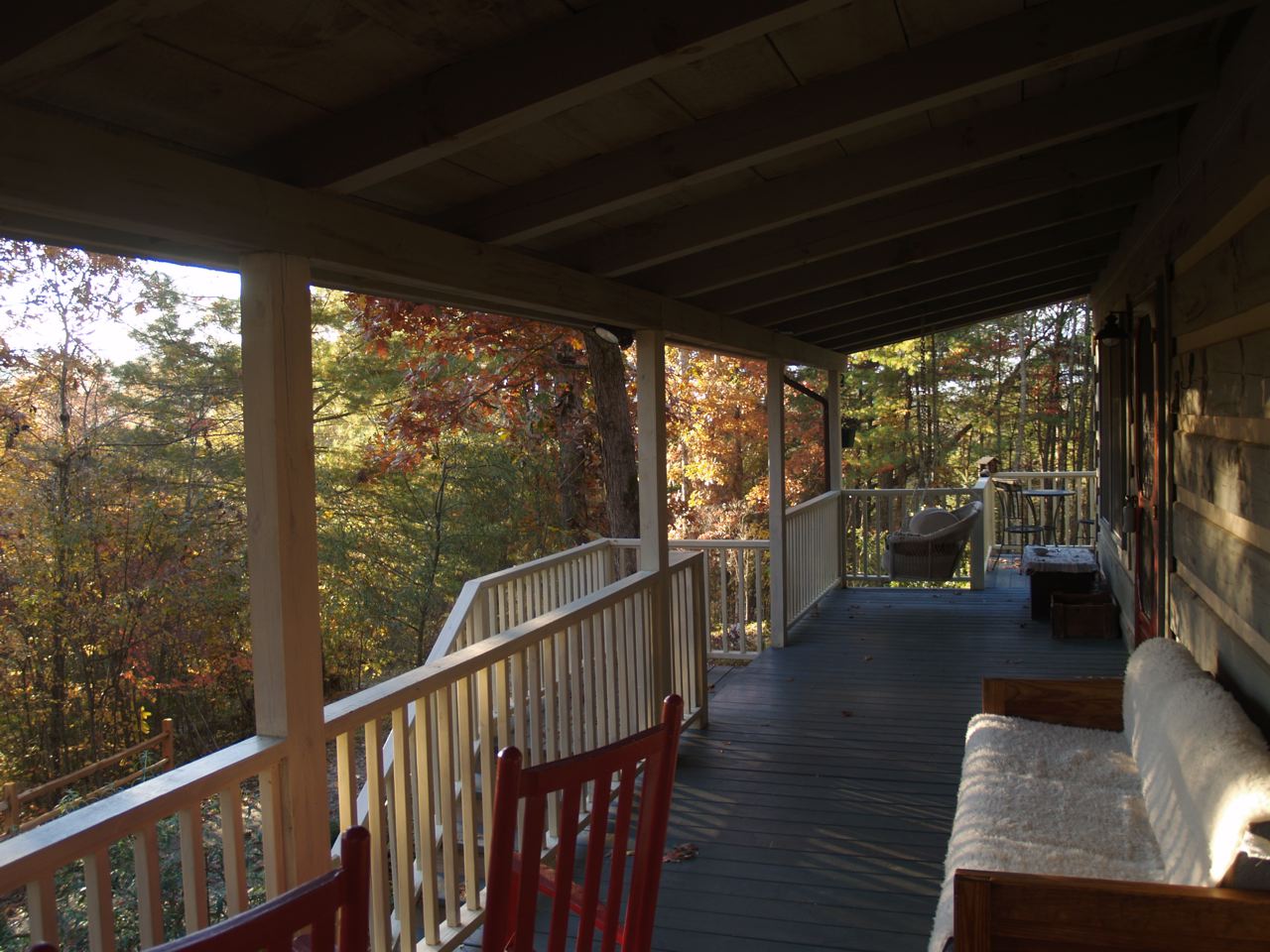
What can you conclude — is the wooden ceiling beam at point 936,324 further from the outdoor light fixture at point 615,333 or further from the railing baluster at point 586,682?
the railing baluster at point 586,682

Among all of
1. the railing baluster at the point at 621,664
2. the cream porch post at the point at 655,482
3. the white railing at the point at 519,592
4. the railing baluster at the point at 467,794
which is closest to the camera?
the railing baluster at the point at 467,794

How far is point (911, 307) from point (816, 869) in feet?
14.9

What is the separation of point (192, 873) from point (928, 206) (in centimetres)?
346

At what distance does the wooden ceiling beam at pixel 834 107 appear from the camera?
7.93 feet

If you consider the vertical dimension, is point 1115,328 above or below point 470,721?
above

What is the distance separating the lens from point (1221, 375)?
9.29 feet

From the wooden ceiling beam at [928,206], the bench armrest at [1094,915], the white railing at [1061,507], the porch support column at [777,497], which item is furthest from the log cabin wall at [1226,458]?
the white railing at [1061,507]

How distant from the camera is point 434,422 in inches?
409

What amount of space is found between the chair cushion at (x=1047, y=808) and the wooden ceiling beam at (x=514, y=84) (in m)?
1.76

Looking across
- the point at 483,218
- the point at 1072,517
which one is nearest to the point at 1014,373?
the point at 1072,517

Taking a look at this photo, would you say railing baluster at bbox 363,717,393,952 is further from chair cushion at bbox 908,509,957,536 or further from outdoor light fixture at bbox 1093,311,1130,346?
chair cushion at bbox 908,509,957,536

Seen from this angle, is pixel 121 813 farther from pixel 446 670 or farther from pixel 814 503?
pixel 814 503

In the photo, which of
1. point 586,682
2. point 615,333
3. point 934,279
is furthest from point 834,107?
point 934,279

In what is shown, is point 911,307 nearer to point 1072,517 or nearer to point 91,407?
point 1072,517
